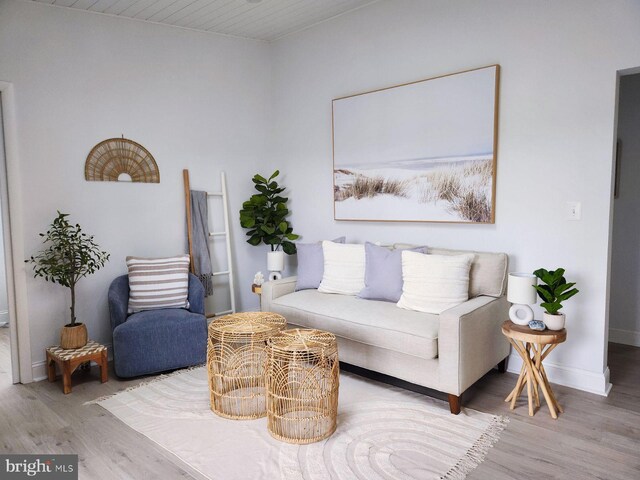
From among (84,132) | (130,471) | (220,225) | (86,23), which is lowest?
(130,471)

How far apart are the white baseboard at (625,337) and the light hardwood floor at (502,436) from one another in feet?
2.35

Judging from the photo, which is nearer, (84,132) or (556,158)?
(556,158)

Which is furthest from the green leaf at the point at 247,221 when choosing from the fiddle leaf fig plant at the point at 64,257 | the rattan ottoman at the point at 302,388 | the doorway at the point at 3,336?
the rattan ottoman at the point at 302,388

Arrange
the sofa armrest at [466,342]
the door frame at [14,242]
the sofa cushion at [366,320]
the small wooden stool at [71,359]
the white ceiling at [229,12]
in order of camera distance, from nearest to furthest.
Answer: the sofa armrest at [466,342] < the sofa cushion at [366,320] < the small wooden stool at [71,359] < the door frame at [14,242] < the white ceiling at [229,12]

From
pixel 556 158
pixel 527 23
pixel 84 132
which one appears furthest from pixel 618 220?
pixel 84 132

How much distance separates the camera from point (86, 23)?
11.6 feet

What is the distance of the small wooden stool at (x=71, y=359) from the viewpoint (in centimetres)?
307

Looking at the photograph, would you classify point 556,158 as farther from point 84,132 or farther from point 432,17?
point 84,132

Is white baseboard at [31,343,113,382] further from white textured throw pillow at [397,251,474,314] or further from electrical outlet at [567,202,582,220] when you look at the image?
electrical outlet at [567,202,582,220]

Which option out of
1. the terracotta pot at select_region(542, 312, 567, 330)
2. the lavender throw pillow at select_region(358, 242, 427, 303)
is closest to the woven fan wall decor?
the lavender throw pillow at select_region(358, 242, 427, 303)

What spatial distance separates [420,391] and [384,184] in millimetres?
1703

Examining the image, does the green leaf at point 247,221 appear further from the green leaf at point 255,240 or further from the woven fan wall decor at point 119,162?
the woven fan wall decor at point 119,162

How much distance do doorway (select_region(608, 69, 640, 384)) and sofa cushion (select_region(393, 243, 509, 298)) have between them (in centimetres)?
137

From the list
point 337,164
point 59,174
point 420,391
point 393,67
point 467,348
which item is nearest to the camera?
point 467,348
